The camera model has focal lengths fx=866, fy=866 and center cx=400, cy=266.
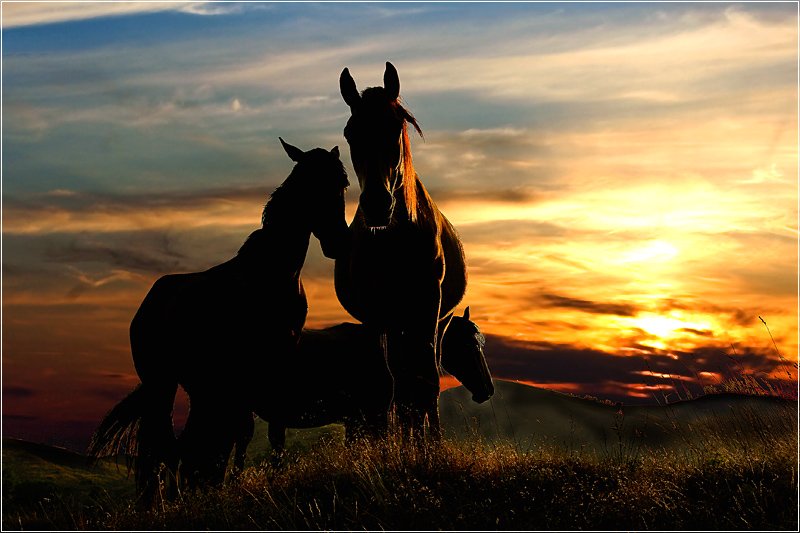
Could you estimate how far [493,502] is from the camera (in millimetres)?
8883

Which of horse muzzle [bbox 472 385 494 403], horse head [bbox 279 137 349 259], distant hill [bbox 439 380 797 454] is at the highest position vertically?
horse head [bbox 279 137 349 259]

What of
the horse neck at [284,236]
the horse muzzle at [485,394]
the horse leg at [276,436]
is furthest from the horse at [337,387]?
the horse muzzle at [485,394]

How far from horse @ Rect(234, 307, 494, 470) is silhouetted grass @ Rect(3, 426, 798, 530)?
84cm

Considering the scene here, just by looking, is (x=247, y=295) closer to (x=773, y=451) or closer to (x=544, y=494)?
(x=544, y=494)

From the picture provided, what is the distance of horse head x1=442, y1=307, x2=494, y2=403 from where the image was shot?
45.0 feet

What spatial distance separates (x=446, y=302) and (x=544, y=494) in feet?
13.9

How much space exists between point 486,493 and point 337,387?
10.9ft

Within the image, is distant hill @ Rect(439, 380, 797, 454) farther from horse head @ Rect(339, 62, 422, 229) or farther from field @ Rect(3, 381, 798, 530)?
horse head @ Rect(339, 62, 422, 229)

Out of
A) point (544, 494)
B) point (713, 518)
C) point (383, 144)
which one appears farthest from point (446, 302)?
point (713, 518)

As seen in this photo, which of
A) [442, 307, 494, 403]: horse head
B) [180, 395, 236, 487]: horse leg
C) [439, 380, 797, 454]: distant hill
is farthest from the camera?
[442, 307, 494, 403]: horse head

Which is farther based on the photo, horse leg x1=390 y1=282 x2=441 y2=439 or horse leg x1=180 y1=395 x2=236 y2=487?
horse leg x1=390 y1=282 x2=441 y2=439

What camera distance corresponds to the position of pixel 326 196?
9.26 m

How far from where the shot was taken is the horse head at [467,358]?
13719 mm

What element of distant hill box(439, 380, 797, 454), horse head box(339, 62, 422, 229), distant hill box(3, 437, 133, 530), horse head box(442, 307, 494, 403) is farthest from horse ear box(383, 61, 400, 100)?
distant hill box(3, 437, 133, 530)
